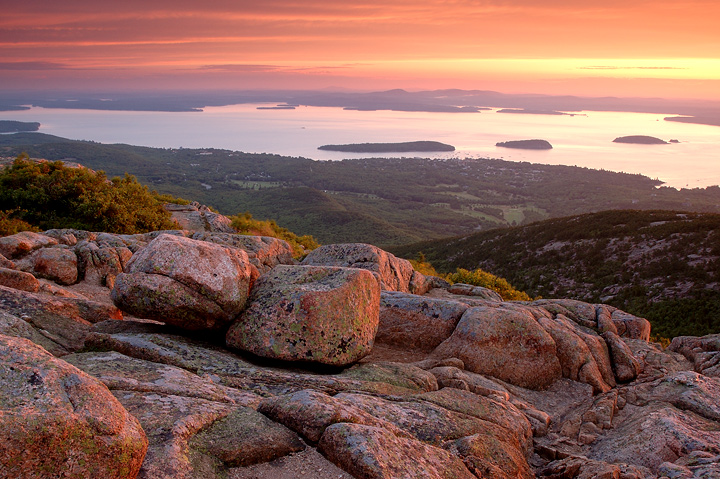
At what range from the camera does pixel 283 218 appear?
124 metres

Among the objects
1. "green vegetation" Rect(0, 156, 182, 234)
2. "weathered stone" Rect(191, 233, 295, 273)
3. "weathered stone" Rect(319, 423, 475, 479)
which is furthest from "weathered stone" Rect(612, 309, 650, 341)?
"green vegetation" Rect(0, 156, 182, 234)

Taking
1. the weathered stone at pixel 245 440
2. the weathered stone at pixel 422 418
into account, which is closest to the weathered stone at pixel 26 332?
the weathered stone at pixel 245 440

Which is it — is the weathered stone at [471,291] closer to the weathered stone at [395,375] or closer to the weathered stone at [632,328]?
the weathered stone at [632,328]

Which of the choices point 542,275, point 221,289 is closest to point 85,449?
point 221,289

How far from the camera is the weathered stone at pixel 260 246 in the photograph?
20641mm

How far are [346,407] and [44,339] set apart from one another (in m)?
6.15

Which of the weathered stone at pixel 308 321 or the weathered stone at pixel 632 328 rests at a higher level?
the weathered stone at pixel 308 321

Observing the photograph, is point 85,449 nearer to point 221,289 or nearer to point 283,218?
point 221,289

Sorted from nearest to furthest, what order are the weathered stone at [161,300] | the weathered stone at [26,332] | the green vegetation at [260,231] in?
the weathered stone at [26,332] < the weathered stone at [161,300] < the green vegetation at [260,231]

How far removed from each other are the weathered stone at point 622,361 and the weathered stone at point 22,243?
20753 mm

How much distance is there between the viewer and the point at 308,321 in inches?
380

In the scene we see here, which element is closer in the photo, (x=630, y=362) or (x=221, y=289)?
(x=221, y=289)

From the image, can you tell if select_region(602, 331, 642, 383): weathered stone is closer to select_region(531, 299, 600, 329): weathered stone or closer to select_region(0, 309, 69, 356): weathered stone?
select_region(531, 299, 600, 329): weathered stone

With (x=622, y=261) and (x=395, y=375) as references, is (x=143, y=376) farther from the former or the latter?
(x=622, y=261)
